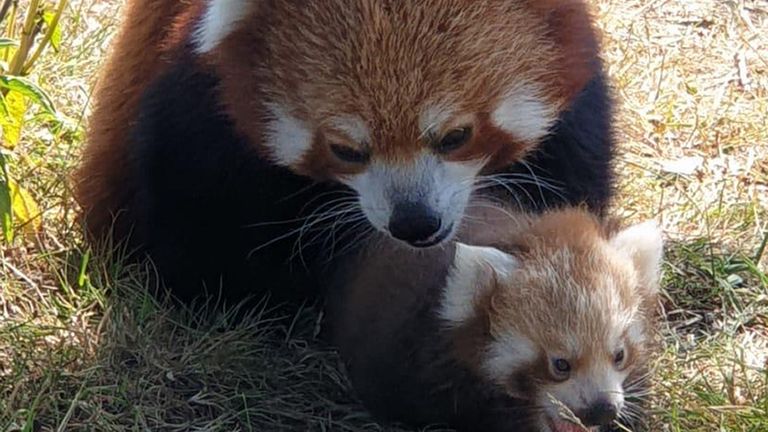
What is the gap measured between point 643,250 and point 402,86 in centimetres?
69

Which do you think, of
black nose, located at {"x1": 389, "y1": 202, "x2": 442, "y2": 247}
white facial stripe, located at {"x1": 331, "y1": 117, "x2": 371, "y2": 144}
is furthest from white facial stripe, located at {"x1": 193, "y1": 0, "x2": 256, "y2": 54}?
black nose, located at {"x1": 389, "y1": 202, "x2": 442, "y2": 247}

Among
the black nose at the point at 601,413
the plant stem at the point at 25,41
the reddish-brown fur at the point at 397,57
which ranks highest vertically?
the reddish-brown fur at the point at 397,57

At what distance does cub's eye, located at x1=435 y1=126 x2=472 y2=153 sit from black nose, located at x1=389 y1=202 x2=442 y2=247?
0.14 m

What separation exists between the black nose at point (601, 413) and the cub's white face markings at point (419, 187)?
534mm

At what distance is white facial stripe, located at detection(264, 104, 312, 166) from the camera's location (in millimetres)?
3283

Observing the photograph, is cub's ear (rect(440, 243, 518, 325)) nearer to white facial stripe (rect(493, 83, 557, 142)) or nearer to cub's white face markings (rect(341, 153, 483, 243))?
cub's white face markings (rect(341, 153, 483, 243))

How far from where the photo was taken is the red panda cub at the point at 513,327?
123 inches

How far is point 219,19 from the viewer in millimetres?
3332

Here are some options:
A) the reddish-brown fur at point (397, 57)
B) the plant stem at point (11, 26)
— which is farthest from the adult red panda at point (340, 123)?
the plant stem at point (11, 26)

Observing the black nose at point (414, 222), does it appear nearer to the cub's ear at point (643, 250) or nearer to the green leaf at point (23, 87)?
the cub's ear at point (643, 250)

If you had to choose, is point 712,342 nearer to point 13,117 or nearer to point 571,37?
point 571,37

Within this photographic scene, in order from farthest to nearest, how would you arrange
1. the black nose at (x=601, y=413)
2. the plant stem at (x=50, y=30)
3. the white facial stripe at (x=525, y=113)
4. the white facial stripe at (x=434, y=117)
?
the plant stem at (x=50, y=30) < the white facial stripe at (x=525, y=113) < the white facial stripe at (x=434, y=117) < the black nose at (x=601, y=413)

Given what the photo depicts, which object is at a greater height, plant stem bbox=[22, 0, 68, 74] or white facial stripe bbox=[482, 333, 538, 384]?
plant stem bbox=[22, 0, 68, 74]

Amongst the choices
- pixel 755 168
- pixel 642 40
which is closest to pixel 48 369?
pixel 755 168
